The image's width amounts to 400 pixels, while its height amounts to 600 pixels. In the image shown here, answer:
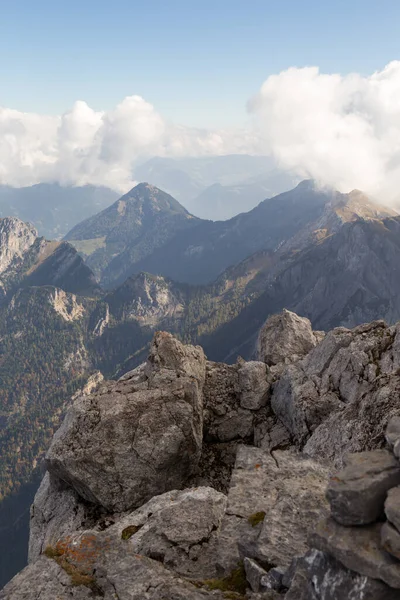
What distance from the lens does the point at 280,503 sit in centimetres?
1631

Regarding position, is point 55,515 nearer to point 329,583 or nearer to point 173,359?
point 173,359

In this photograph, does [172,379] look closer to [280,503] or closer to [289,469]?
[289,469]

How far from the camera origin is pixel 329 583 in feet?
34.8

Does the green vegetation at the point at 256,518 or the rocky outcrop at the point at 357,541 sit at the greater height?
the rocky outcrop at the point at 357,541

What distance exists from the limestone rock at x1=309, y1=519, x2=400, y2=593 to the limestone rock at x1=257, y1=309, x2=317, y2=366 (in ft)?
94.7

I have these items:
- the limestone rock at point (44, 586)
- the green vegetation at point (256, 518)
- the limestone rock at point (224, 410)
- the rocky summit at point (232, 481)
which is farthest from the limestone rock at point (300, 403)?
the limestone rock at point (44, 586)

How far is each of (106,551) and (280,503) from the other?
324 inches

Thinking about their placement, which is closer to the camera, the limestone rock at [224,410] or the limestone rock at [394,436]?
the limestone rock at [394,436]

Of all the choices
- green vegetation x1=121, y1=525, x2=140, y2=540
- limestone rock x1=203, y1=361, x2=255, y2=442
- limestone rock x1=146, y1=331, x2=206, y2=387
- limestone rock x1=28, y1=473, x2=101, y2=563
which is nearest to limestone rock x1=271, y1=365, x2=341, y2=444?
limestone rock x1=203, y1=361, x2=255, y2=442

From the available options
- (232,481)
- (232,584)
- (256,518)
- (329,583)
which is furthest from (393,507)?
(232,481)

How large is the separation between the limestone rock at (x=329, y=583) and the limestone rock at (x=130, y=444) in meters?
17.1

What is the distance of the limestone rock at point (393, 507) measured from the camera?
32.1 feet

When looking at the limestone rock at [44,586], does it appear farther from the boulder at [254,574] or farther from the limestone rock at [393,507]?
the limestone rock at [393,507]

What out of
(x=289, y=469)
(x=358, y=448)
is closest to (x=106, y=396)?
(x=289, y=469)
